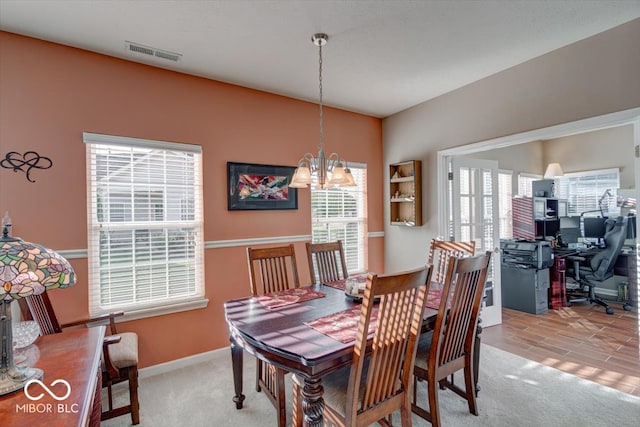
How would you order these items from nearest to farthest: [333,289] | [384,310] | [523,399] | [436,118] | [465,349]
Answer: [384,310], [465,349], [523,399], [333,289], [436,118]

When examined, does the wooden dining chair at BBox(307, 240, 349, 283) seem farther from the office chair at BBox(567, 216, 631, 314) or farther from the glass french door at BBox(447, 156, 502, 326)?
the office chair at BBox(567, 216, 631, 314)

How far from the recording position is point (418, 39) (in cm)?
254

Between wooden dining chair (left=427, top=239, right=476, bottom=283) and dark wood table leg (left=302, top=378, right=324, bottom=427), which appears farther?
wooden dining chair (left=427, top=239, right=476, bottom=283)

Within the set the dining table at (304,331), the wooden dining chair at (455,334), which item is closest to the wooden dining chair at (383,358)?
the dining table at (304,331)

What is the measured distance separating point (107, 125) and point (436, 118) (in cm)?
341

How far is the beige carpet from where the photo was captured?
7.13 feet

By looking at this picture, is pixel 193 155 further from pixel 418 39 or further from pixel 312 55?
pixel 418 39

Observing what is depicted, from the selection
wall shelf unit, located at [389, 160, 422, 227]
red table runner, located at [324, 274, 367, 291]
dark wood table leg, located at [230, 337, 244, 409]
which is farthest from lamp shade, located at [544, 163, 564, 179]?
dark wood table leg, located at [230, 337, 244, 409]

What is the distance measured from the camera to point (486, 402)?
2.37 meters

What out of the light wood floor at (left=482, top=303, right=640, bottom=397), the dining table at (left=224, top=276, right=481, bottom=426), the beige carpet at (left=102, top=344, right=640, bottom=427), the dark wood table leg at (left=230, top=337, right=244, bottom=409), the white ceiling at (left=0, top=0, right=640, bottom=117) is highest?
the white ceiling at (left=0, top=0, right=640, bottom=117)

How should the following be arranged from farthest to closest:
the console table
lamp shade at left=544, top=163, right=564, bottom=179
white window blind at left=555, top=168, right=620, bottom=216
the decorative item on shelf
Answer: lamp shade at left=544, top=163, right=564, bottom=179 → white window blind at left=555, top=168, right=620, bottom=216 → the decorative item on shelf → the console table

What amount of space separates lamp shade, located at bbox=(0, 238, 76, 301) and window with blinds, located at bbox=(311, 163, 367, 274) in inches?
114

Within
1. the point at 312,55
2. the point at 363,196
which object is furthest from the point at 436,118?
the point at 312,55

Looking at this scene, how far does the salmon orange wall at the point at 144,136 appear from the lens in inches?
95.0
